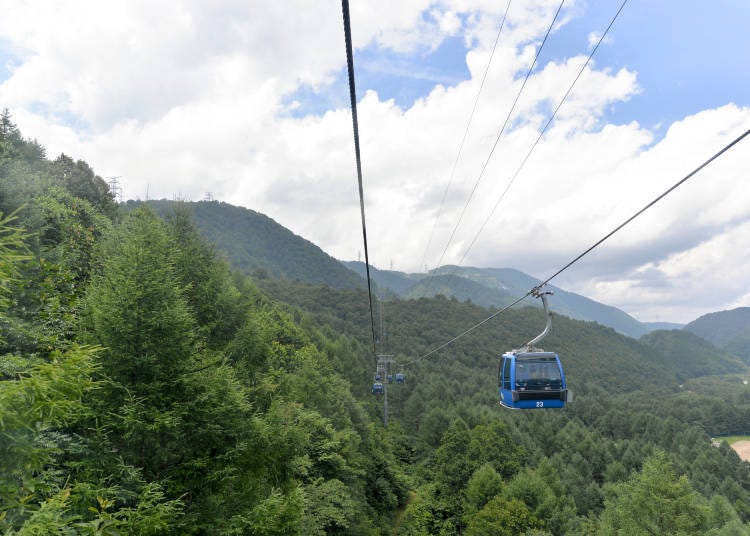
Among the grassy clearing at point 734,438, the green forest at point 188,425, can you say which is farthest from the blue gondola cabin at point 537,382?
the grassy clearing at point 734,438

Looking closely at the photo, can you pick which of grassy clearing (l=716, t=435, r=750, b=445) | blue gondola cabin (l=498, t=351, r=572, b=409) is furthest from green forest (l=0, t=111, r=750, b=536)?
grassy clearing (l=716, t=435, r=750, b=445)

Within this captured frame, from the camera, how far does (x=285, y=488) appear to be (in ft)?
58.9

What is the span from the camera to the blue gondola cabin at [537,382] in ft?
50.6

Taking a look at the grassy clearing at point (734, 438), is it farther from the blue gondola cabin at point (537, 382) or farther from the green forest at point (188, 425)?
the blue gondola cabin at point (537, 382)

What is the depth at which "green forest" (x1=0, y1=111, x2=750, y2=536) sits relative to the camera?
6918 millimetres

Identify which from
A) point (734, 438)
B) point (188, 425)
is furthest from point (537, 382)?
point (734, 438)

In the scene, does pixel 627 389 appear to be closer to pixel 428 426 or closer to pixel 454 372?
pixel 454 372

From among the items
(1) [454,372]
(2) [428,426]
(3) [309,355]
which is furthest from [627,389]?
(3) [309,355]

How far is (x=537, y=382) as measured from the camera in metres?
15.5

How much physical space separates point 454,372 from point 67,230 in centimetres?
12109

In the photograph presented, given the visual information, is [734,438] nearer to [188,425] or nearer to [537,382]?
[537,382]

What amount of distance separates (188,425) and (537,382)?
12172mm

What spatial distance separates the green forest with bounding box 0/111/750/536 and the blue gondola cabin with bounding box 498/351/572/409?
107 inches

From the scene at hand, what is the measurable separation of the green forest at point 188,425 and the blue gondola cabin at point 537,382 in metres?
2.71
